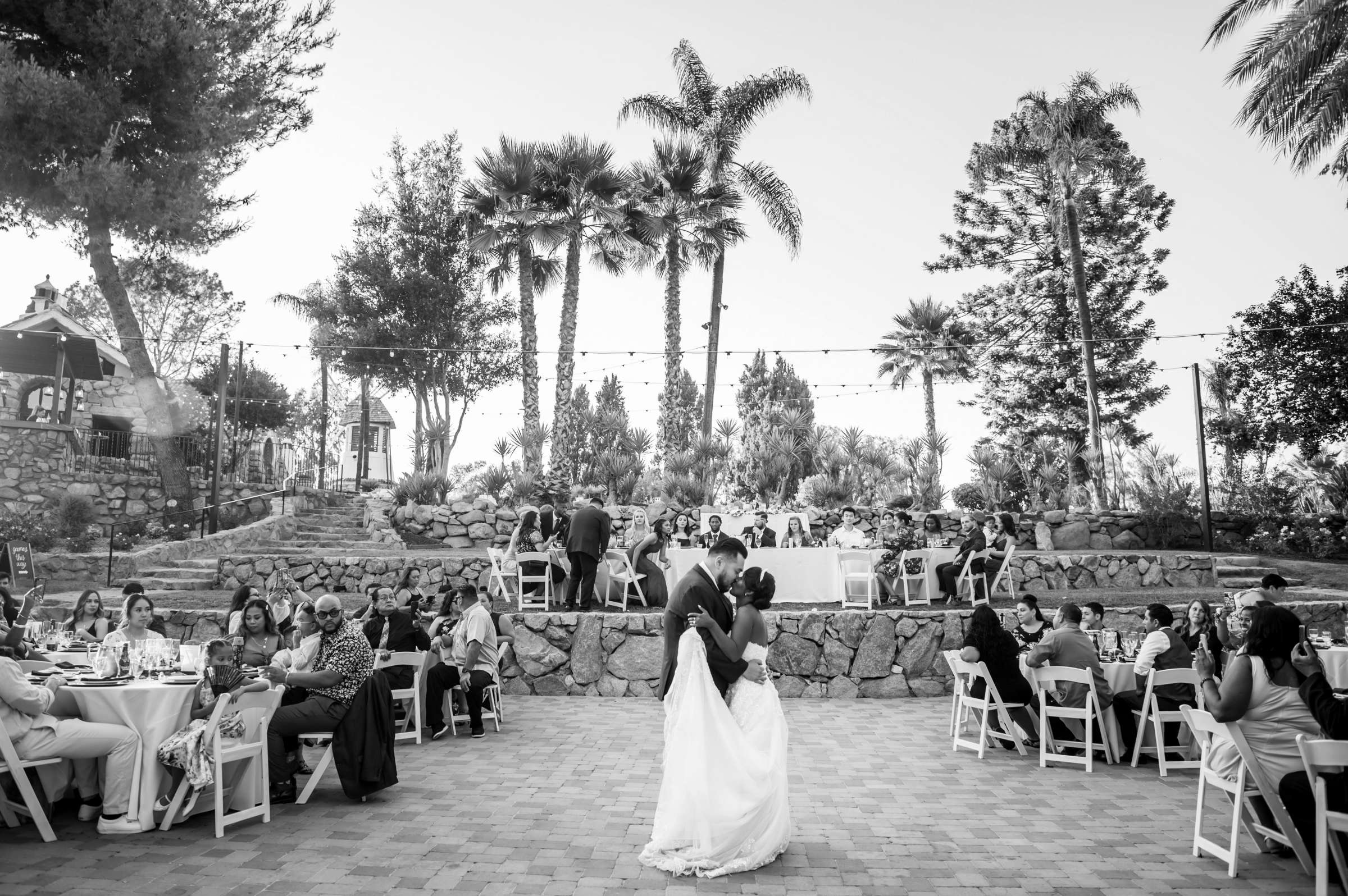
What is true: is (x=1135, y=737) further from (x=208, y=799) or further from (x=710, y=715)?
(x=208, y=799)

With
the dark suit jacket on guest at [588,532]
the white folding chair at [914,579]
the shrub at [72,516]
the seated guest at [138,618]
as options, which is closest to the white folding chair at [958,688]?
the white folding chair at [914,579]

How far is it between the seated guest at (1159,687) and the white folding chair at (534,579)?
21.1ft

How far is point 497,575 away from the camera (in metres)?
12.2

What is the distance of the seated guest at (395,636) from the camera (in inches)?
272

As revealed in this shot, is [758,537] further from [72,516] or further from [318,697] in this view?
[72,516]

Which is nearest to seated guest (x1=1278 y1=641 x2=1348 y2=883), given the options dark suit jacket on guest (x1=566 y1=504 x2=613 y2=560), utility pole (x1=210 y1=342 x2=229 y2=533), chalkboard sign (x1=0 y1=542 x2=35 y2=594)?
dark suit jacket on guest (x1=566 y1=504 x2=613 y2=560)

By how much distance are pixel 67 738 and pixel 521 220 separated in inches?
687

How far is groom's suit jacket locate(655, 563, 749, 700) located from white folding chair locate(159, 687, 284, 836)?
7.44 ft

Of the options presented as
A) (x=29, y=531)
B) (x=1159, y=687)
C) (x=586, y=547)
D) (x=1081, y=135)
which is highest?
(x=1081, y=135)

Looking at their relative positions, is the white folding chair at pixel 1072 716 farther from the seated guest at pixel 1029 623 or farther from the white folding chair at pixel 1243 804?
the white folding chair at pixel 1243 804

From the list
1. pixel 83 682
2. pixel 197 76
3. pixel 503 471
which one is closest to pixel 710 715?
pixel 83 682

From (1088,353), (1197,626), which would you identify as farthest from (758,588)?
(1088,353)

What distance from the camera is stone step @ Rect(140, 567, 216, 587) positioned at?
1386cm

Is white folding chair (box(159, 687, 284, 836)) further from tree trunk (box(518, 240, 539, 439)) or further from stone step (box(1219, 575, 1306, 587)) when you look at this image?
tree trunk (box(518, 240, 539, 439))
